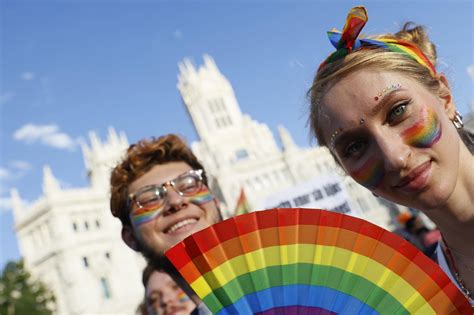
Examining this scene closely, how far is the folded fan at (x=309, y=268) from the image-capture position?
1.34 metres

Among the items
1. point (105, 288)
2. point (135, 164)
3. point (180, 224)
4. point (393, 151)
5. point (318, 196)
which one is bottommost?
point (393, 151)

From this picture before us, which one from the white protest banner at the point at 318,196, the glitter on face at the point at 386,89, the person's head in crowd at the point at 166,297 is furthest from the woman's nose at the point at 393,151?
the white protest banner at the point at 318,196

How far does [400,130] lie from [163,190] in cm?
148

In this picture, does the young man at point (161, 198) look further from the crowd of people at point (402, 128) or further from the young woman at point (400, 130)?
the young woman at point (400, 130)

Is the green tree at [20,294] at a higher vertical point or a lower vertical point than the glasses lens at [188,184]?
higher

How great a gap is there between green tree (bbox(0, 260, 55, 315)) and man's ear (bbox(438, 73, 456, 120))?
3545 cm

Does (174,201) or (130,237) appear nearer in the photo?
(174,201)

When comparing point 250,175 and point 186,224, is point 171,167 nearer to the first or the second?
point 186,224

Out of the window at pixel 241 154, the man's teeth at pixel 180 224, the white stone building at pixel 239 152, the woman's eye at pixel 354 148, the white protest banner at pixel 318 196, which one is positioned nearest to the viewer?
the woman's eye at pixel 354 148

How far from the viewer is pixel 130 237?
2906mm

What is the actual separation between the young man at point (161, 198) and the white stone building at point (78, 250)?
38.0 metres

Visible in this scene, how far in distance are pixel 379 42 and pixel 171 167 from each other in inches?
59.3

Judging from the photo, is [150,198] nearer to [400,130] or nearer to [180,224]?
[180,224]

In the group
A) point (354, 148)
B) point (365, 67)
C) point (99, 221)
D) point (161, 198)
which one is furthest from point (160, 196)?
point (99, 221)
